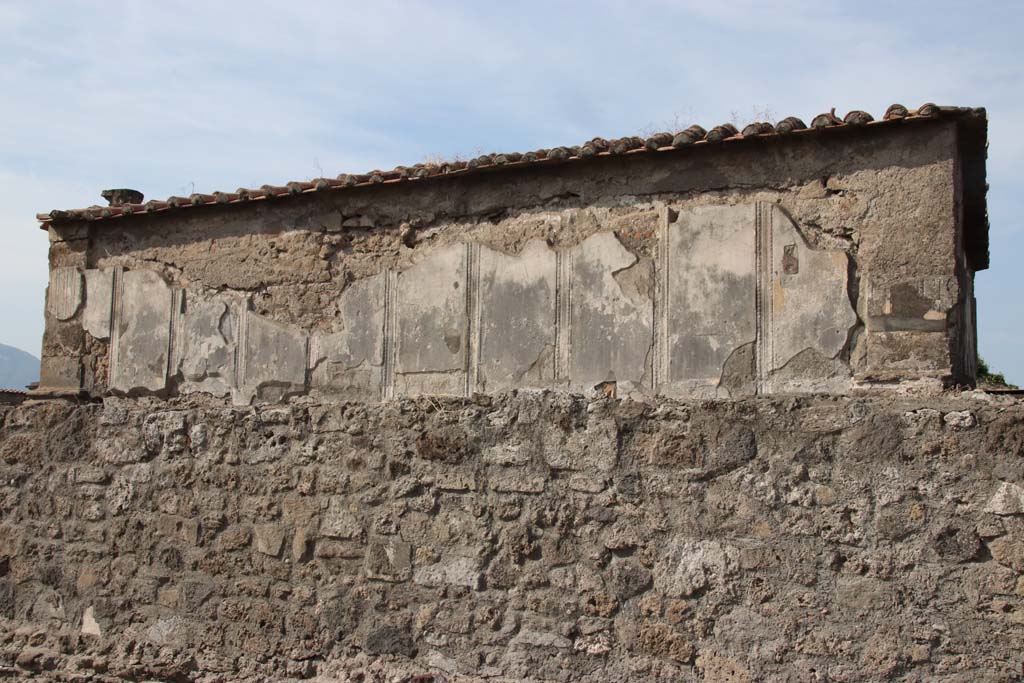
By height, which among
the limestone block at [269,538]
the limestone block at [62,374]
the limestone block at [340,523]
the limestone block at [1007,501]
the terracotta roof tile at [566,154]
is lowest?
the limestone block at [269,538]

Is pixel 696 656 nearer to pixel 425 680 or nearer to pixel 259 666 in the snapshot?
pixel 425 680

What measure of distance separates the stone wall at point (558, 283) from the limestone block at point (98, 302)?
0.05ft

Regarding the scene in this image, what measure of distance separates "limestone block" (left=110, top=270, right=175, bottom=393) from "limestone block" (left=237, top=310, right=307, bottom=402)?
594 millimetres

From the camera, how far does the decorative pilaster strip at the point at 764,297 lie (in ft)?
15.7

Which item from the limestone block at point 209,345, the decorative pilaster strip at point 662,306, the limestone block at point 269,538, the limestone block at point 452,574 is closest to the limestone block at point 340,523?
the limestone block at point 269,538

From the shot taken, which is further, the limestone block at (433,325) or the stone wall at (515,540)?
the limestone block at (433,325)

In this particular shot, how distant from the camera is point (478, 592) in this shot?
5.09 metres

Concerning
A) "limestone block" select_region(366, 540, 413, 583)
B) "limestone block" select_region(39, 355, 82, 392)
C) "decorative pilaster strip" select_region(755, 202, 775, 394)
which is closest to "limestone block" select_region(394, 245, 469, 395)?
"limestone block" select_region(366, 540, 413, 583)

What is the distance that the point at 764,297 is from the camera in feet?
15.8

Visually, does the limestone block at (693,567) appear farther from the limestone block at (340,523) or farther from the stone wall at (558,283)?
the limestone block at (340,523)

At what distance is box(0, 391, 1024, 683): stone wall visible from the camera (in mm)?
4277

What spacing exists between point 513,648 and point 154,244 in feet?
11.4

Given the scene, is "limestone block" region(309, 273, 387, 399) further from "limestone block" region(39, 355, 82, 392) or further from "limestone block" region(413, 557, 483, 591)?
"limestone block" region(39, 355, 82, 392)

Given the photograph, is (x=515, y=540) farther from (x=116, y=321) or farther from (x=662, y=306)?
(x=116, y=321)
